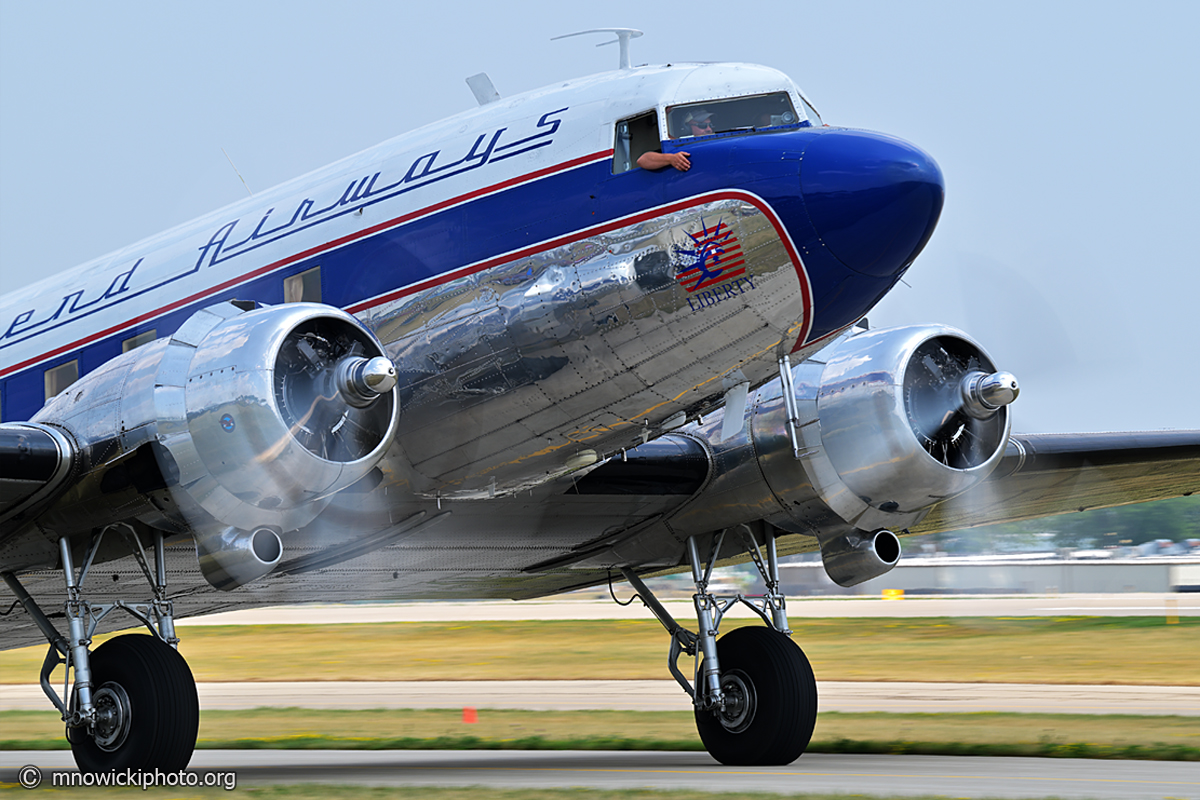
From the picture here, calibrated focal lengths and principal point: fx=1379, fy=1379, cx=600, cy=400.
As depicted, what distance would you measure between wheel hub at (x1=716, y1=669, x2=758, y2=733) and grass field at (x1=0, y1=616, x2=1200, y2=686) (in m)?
10.5

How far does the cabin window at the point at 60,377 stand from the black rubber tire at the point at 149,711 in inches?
120

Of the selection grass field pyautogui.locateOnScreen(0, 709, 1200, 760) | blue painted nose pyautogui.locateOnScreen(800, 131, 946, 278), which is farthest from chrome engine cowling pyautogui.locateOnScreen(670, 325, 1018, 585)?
grass field pyautogui.locateOnScreen(0, 709, 1200, 760)

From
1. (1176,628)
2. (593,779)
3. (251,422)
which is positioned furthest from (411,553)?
(1176,628)

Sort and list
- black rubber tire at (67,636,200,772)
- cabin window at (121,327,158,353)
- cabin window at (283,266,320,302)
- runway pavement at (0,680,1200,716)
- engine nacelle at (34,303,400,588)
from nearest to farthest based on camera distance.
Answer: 1. engine nacelle at (34,303,400,588)
2. black rubber tire at (67,636,200,772)
3. cabin window at (283,266,320,302)
4. cabin window at (121,327,158,353)
5. runway pavement at (0,680,1200,716)

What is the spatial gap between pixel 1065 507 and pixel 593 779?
6712mm

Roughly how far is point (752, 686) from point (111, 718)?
188 inches

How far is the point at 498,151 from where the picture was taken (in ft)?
29.4

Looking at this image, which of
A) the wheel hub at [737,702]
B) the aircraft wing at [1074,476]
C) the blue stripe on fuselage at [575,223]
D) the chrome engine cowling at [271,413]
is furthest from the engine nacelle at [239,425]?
the aircraft wing at [1074,476]

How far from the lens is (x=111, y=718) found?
8.50 metres

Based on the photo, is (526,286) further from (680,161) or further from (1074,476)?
(1074,476)

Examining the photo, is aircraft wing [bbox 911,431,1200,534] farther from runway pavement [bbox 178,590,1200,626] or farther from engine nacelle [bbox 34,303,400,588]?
runway pavement [bbox 178,590,1200,626]

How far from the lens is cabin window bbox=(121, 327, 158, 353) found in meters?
10.3

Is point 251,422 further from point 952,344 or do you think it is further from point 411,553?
point 952,344

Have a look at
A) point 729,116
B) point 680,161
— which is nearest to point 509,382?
point 680,161
